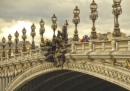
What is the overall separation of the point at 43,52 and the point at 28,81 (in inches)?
254

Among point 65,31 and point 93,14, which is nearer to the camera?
point 93,14

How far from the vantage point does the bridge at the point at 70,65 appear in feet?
79.2

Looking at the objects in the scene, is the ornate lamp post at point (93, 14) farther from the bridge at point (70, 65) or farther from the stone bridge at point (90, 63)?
the stone bridge at point (90, 63)

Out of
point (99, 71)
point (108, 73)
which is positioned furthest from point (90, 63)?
point (108, 73)

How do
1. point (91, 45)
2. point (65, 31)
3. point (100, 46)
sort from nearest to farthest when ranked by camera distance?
point (100, 46), point (91, 45), point (65, 31)

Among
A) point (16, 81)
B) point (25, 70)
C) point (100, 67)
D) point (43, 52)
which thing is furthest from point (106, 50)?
point (16, 81)

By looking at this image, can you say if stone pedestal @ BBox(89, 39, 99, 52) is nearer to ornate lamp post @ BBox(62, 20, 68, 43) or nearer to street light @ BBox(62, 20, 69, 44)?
street light @ BBox(62, 20, 69, 44)

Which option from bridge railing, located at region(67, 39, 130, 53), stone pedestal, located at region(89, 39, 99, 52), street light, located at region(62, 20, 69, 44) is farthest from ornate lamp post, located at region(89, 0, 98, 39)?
street light, located at region(62, 20, 69, 44)

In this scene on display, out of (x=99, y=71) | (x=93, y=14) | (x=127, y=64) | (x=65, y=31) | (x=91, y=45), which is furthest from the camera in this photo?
(x=65, y=31)

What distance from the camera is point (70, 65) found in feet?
104

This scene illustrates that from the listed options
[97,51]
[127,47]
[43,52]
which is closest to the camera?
[127,47]

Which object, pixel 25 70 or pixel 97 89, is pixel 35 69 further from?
pixel 97 89

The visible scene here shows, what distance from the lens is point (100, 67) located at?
84.9 ft

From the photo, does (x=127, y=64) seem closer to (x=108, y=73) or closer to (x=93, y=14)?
(x=108, y=73)
